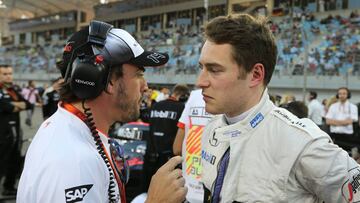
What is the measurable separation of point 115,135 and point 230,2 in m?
3.57

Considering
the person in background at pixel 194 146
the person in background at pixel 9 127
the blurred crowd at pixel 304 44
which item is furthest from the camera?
the blurred crowd at pixel 304 44

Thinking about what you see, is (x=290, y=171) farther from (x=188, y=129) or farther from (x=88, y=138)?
(x=188, y=129)

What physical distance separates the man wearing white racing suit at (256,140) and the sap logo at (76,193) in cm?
45

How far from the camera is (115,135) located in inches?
238

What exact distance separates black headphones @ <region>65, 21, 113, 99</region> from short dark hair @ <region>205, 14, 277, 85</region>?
0.36 metres

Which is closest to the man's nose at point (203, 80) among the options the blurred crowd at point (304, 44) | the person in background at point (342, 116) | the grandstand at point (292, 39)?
the person in background at point (342, 116)

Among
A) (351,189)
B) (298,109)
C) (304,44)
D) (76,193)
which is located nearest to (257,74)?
(351,189)

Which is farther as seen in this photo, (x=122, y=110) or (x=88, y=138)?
(x=122, y=110)

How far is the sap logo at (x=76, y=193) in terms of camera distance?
1010 millimetres

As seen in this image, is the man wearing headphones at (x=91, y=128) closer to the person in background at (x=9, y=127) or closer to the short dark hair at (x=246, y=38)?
the short dark hair at (x=246, y=38)

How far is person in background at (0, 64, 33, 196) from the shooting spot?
462 cm

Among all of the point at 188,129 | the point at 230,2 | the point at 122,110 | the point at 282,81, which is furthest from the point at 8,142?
the point at 282,81

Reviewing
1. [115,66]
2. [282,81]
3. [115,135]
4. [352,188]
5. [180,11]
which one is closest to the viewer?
[352,188]

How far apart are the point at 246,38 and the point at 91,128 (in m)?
0.56
